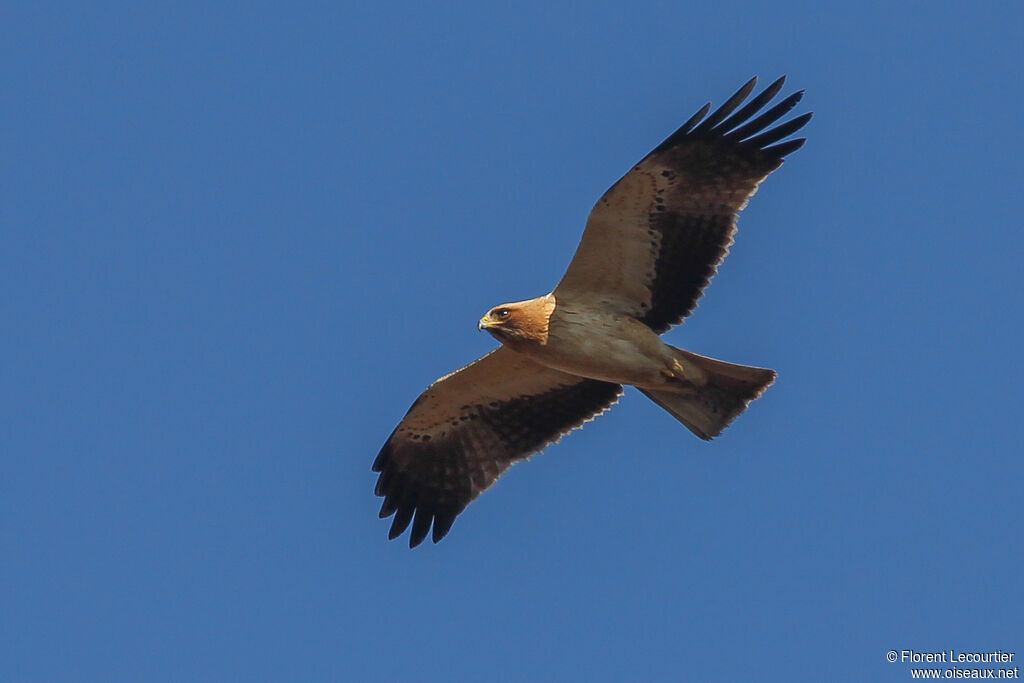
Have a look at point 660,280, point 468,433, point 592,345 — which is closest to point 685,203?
point 660,280

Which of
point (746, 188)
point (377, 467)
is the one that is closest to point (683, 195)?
point (746, 188)

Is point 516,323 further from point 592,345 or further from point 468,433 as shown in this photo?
point 468,433

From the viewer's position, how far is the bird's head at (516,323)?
14.1 meters

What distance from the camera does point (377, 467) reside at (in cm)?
1603

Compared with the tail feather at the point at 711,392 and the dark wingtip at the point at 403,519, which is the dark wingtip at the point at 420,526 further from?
the tail feather at the point at 711,392

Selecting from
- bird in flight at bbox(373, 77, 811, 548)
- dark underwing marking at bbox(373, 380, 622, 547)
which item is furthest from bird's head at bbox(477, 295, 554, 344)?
dark underwing marking at bbox(373, 380, 622, 547)

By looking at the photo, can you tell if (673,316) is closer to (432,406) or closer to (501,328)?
(501,328)

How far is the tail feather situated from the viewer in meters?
14.5

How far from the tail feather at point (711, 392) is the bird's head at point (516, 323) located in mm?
1328

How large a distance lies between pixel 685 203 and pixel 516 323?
1932 mm

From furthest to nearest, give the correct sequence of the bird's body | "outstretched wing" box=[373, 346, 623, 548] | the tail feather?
"outstretched wing" box=[373, 346, 623, 548] < the tail feather < the bird's body

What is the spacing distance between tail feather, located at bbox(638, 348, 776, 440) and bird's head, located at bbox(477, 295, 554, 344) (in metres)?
1.33

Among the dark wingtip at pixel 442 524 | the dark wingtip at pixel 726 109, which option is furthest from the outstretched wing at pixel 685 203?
the dark wingtip at pixel 442 524

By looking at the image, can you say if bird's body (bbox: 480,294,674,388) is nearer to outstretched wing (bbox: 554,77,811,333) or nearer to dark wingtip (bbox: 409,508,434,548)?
outstretched wing (bbox: 554,77,811,333)
